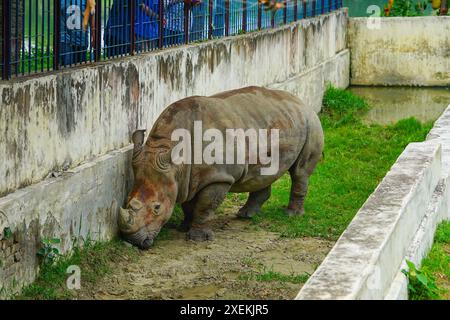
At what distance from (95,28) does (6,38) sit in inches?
75.5

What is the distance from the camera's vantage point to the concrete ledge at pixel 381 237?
546cm

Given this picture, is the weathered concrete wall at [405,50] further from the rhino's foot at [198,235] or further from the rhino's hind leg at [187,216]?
the rhino's foot at [198,235]

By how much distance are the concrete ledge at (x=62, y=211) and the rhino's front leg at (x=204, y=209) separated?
67cm

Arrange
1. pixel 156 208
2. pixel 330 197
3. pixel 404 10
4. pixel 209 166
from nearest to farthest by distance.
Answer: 1. pixel 156 208
2. pixel 209 166
3. pixel 330 197
4. pixel 404 10

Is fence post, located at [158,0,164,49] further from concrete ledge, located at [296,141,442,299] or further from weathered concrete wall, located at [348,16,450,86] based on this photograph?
weathered concrete wall, located at [348,16,450,86]

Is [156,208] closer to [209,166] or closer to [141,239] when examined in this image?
[141,239]

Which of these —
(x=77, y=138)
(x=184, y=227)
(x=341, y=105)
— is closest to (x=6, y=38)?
(x=77, y=138)

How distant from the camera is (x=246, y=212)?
10578 millimetres

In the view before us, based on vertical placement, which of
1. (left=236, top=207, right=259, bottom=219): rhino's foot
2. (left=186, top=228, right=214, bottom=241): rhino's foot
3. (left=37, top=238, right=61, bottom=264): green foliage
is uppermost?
(left=37, top=238, right=61, bottom=264): green foliage

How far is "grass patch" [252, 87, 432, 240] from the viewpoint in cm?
1047

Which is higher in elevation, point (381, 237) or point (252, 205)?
point (381, 237)

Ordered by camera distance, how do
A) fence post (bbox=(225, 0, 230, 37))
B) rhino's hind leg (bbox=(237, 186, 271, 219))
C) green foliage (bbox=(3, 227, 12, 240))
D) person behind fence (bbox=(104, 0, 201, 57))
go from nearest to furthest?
green foliage (bbox=(3, 227, 12, 240)), person behind fence (bbox=(104, 0, 201, 57)), rhino's hind leg (bbox=(237, 186, 271, 219)), fence post (bbox=(225, 0, 230, 37))

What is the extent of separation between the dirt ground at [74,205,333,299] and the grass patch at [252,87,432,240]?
42 centimetres

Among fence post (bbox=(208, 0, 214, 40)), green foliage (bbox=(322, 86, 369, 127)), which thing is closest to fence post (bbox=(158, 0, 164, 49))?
fence post (bbox=(208, 0, 214, 40))
